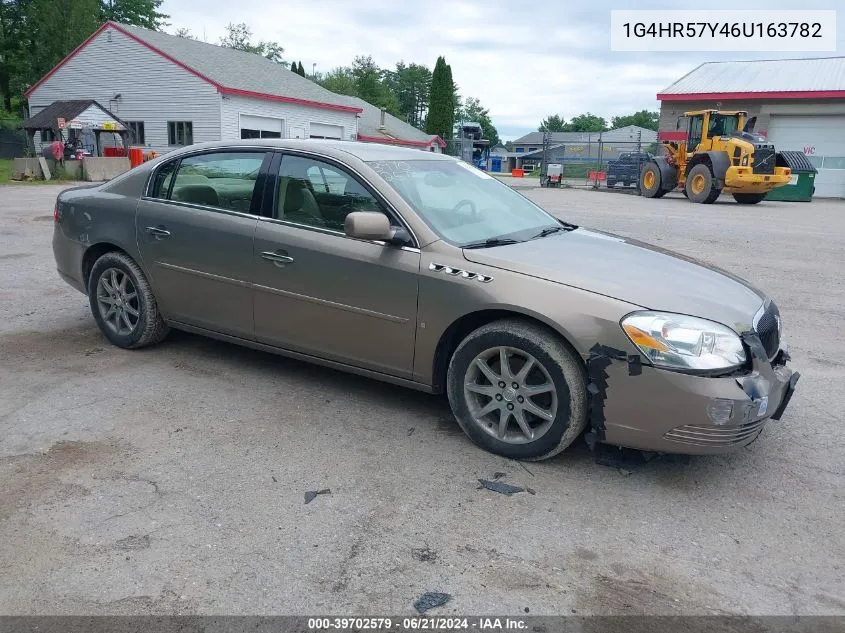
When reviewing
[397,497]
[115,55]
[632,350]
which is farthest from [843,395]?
[115,55]

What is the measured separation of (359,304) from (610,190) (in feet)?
88.6

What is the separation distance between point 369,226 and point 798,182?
25.2m

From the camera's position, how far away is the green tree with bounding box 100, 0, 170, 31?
188ft

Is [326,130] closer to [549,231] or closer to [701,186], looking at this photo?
[701,186]

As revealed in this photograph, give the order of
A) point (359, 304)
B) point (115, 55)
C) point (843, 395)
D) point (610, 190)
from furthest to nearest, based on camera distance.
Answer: point (115, 55), point (610, 190), point (843, 395), point (359, 304)

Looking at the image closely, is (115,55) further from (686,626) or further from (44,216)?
(686,626)

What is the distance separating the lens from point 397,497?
Answer: 10.5 ft

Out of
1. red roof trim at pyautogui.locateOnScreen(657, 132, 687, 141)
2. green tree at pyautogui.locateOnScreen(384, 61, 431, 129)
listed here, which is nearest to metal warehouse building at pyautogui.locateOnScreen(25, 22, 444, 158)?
red roof trim at pyautogui.locateOnScreen(657, 132, 687, 141)

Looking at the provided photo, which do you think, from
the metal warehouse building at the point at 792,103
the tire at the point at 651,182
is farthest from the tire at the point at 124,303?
the metal warehouse building at the point at 792,103

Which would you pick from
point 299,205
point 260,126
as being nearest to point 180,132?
point 260,126

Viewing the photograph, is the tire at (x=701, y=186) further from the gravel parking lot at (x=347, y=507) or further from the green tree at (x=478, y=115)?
the green tree at (x=478, y=115)

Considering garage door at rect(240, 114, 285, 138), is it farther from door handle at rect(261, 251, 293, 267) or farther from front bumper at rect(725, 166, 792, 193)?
door handle at rect(261, 251, 293, 267)

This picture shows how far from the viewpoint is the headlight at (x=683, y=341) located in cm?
314

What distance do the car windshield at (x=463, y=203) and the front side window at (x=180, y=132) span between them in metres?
29.8
